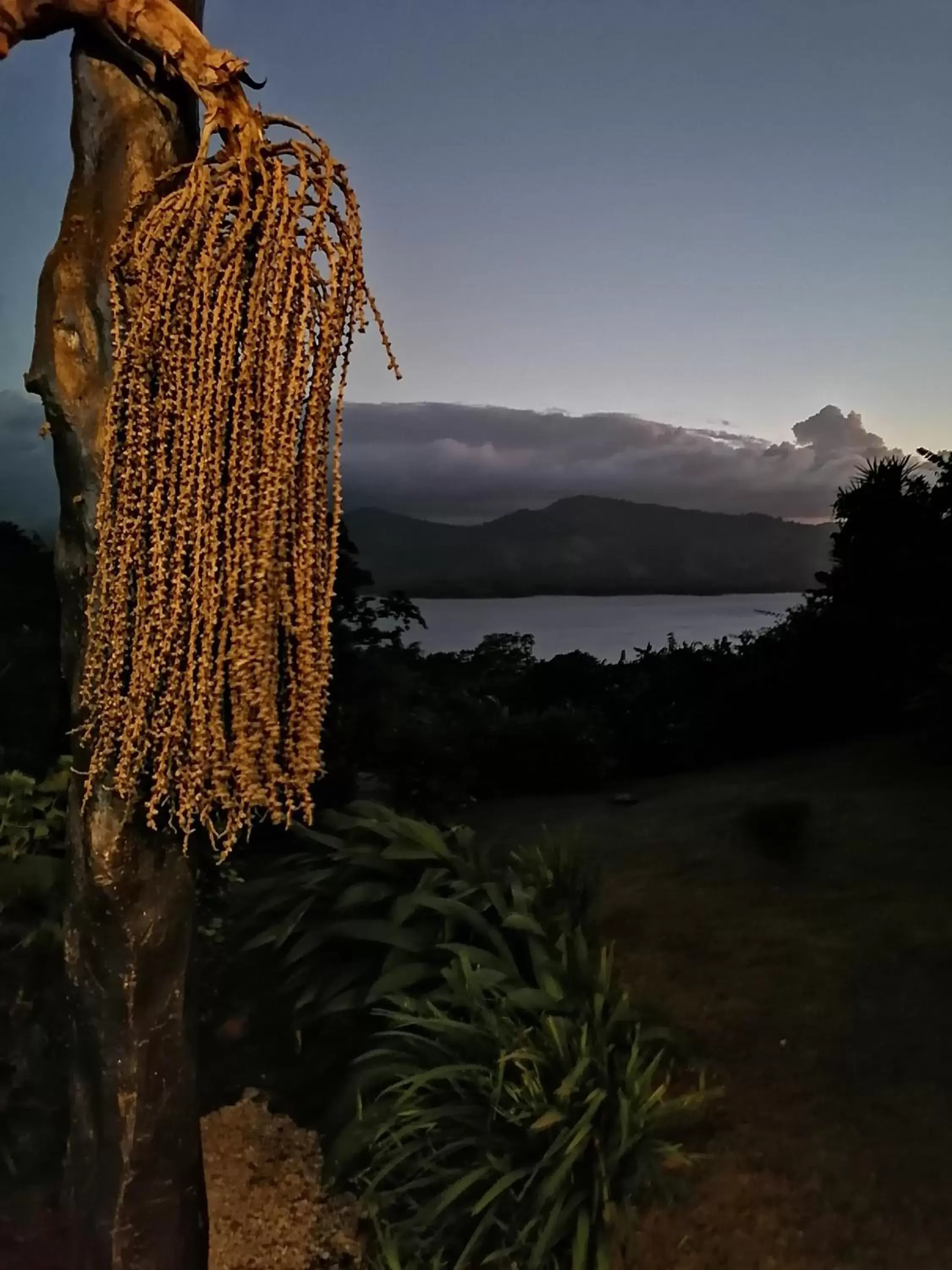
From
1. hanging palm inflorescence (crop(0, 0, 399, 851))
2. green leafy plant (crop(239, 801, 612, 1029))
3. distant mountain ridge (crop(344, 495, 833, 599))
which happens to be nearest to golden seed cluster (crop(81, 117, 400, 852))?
hanging palm inflorescence (crop(0, 0, 399, 851))

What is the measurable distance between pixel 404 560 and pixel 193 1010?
419 cm

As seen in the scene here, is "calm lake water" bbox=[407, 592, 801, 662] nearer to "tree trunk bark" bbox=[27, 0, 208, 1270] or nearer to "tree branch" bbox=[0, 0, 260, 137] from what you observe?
"tree trunk bark" bbox=[27, 0, 208, 1270]

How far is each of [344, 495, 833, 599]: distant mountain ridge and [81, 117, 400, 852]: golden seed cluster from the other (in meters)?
4.09

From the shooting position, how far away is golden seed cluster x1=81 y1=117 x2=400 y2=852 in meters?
1.44

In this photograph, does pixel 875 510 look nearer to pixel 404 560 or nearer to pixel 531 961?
pixel 404 560

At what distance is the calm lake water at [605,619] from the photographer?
21.3 feet

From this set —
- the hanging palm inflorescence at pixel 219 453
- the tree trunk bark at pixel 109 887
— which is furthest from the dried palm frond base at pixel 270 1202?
the hanging palm inflorescence at pixel 219 453

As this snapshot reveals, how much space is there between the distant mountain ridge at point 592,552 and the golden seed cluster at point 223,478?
13.4 feet

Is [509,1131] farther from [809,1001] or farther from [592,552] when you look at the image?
[592,552]

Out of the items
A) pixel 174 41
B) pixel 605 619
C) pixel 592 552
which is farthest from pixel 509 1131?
pixel 605 619

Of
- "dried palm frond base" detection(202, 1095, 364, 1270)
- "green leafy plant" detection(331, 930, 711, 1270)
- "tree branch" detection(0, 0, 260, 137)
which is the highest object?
"tree branch" detection(0, 0, 260, 137)

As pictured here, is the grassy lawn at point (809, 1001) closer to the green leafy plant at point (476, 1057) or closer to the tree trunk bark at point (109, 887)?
the green leafy plant at point (476, 1057)

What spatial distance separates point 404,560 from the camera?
19.5 ft

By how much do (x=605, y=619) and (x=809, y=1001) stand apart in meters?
4.16
